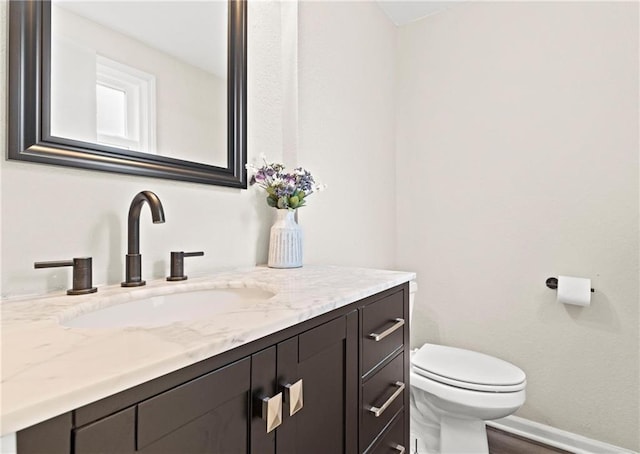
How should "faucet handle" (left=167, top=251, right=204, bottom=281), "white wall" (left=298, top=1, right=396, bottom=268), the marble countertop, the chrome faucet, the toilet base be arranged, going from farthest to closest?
"white wall" (left=298, top=1, right=396, bottom=268)
the toilet base
"faucet handle" (left=167, top=251, right=204, bottom=281)
the chrome faucet
the marble countertop

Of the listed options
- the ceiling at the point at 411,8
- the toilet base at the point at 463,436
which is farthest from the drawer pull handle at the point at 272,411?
the ceiling at the point at 411,8

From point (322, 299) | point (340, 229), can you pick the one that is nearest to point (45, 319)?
point (322, 299)

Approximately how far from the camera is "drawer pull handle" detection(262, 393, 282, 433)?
0.58 meters

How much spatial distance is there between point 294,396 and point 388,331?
454mm

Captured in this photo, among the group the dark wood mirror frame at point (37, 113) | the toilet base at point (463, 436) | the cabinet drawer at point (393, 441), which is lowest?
the toilet base at point (463, 436)

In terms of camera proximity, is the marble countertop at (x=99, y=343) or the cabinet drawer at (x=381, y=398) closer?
the marble countertop at (x=99, y=343)

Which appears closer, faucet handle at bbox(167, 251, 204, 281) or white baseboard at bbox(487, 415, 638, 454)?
faucet handle at bbox(167, 251, 204, 281)

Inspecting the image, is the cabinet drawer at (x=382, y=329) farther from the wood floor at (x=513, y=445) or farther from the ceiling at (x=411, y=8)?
the ceiling at (x=411, y=8)

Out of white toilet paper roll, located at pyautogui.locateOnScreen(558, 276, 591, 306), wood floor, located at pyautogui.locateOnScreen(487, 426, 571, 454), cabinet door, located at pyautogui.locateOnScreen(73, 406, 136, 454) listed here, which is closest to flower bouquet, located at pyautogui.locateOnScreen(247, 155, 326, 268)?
cabinet door, located at pyautogui.locateOnScreen(73, 406, 136, 454)

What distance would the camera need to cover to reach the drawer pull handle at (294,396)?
2.07 feet

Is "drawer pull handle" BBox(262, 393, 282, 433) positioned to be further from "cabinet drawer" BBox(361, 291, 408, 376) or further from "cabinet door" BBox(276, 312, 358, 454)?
"cabinet drawer" BBox(361, 291, 408, 376)

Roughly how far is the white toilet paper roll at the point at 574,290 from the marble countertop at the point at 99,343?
1.32 metres

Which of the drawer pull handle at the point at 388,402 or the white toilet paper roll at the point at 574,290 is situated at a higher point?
the white toilet paper roll at the point at 574,290

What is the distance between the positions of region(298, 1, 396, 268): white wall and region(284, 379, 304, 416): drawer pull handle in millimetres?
917
